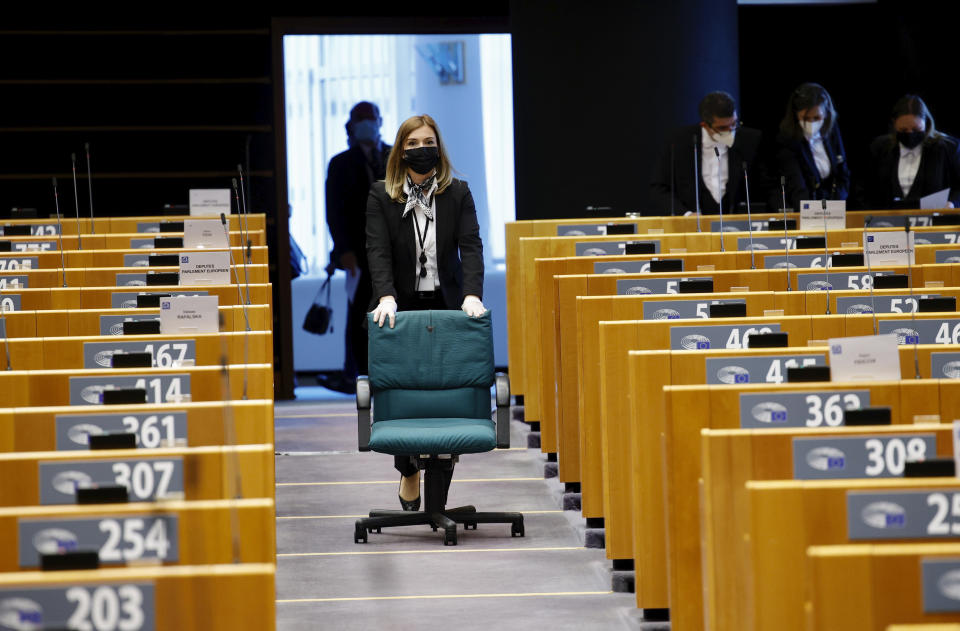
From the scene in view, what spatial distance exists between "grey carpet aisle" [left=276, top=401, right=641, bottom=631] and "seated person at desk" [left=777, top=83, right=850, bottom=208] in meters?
2.07

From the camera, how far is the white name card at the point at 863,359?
2.88m

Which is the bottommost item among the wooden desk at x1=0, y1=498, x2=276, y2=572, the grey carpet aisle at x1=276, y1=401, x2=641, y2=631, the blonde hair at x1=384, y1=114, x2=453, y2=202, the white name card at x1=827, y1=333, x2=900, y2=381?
the grey carpet aisle at x1=276, y1=401, x2=641, y2=631

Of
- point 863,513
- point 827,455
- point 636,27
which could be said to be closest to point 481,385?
point 827,455

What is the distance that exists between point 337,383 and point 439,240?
3660 millimetres

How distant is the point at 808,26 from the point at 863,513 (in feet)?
24.9

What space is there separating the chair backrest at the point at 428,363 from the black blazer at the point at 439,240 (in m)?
0.29

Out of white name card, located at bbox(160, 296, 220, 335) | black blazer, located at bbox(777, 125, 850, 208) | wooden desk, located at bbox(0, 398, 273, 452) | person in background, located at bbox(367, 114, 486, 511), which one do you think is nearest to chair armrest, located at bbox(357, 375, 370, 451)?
person in background, located at bbox(367, 114, 486, 511)

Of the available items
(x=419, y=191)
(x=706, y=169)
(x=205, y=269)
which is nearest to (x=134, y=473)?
(x=205, y=269)

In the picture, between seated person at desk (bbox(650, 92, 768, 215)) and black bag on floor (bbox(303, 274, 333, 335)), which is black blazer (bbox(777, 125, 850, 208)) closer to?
seated person at desk (bbox(650, 92, 768, 215))

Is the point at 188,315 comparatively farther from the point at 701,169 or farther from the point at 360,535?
the point at 701,169

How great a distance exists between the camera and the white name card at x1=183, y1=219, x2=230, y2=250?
5.58 meters

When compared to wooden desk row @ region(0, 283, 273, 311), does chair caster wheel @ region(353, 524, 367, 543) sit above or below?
below

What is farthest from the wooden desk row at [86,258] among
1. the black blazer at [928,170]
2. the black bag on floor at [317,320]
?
the black blazer at [928,170]

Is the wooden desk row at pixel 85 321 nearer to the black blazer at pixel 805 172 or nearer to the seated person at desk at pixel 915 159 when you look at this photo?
the black blazer at pixel 805 172
